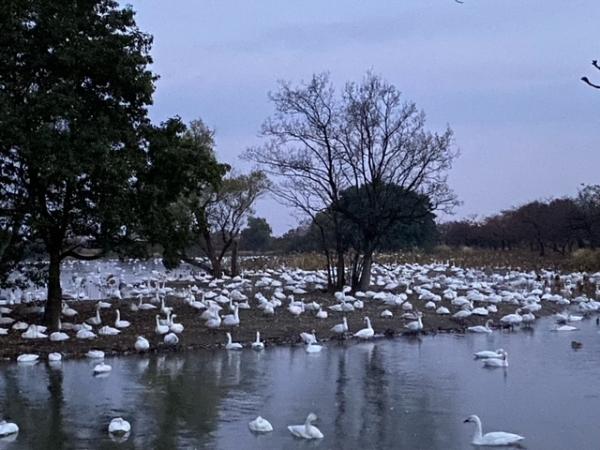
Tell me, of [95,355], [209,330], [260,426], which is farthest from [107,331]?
[260,426]

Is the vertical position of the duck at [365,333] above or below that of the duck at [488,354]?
above

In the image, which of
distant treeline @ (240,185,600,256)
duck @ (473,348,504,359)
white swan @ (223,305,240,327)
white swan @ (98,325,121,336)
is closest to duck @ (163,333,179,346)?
white swan @ (98,325,121,336)

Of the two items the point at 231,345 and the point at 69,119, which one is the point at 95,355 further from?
the point at 69,119

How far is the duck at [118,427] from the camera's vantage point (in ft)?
34.8

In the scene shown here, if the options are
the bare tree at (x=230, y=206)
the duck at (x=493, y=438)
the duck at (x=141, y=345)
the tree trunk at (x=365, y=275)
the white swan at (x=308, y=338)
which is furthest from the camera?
the bare tree at (x=230, y=206)

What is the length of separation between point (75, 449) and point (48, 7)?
11.3 metres

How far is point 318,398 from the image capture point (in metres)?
13.1

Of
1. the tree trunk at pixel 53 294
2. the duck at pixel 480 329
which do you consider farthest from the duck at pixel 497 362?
the tree trunk at pixel 53 294

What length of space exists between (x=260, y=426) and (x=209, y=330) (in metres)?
9.86

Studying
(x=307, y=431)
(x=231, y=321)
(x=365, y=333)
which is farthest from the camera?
(x=231, y=321)

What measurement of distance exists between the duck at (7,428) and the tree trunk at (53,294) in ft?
28.7

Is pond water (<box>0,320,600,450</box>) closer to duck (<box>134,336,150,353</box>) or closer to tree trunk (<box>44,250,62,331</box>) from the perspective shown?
duck (<box>134,336,150,353</box>)

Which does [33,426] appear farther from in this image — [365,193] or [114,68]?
[365,193]

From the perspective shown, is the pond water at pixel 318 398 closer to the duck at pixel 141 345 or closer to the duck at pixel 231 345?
the duck at pixel 231 345
